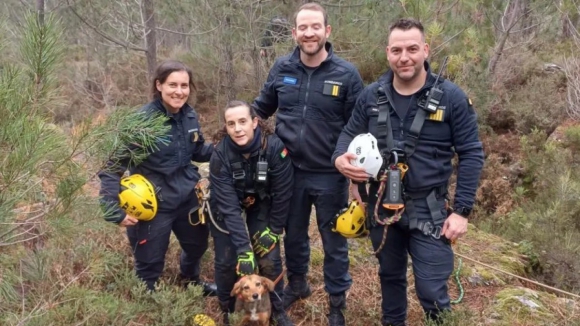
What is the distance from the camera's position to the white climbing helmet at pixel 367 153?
3258 millimetres

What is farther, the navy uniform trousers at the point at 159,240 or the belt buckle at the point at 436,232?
the navy uniform trousers at the point at 159,240

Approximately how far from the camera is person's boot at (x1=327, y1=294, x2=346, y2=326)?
164 inches

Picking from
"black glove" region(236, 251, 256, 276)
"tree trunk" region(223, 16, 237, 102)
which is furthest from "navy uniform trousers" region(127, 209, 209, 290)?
"tree trunk" region(223, 16, 237, 102)

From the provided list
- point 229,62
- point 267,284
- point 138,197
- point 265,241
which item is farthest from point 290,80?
point 229,62

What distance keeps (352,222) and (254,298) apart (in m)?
0.93

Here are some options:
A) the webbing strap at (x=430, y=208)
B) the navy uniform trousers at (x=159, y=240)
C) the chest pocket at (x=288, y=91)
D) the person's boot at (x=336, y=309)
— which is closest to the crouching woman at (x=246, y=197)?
the chest pocket at (x=288, y=91)

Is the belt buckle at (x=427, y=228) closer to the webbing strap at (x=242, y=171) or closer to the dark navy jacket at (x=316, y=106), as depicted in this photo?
the dark navy jacket at (x=316, y=106)

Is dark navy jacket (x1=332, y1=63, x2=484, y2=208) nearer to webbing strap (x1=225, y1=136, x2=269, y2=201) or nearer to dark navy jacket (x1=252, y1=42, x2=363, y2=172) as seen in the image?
dark navy jacket (x1=252, y1=42, x2=363, y2=172)

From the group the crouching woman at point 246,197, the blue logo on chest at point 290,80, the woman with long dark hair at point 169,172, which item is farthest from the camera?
the blue logo on chest at point 290,80

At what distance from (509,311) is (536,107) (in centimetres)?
735

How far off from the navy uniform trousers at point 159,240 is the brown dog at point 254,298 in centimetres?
75

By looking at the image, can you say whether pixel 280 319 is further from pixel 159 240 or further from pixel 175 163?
pixel 175 163

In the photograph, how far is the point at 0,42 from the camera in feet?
7.20

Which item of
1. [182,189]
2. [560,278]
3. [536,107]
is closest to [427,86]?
[182,189]
